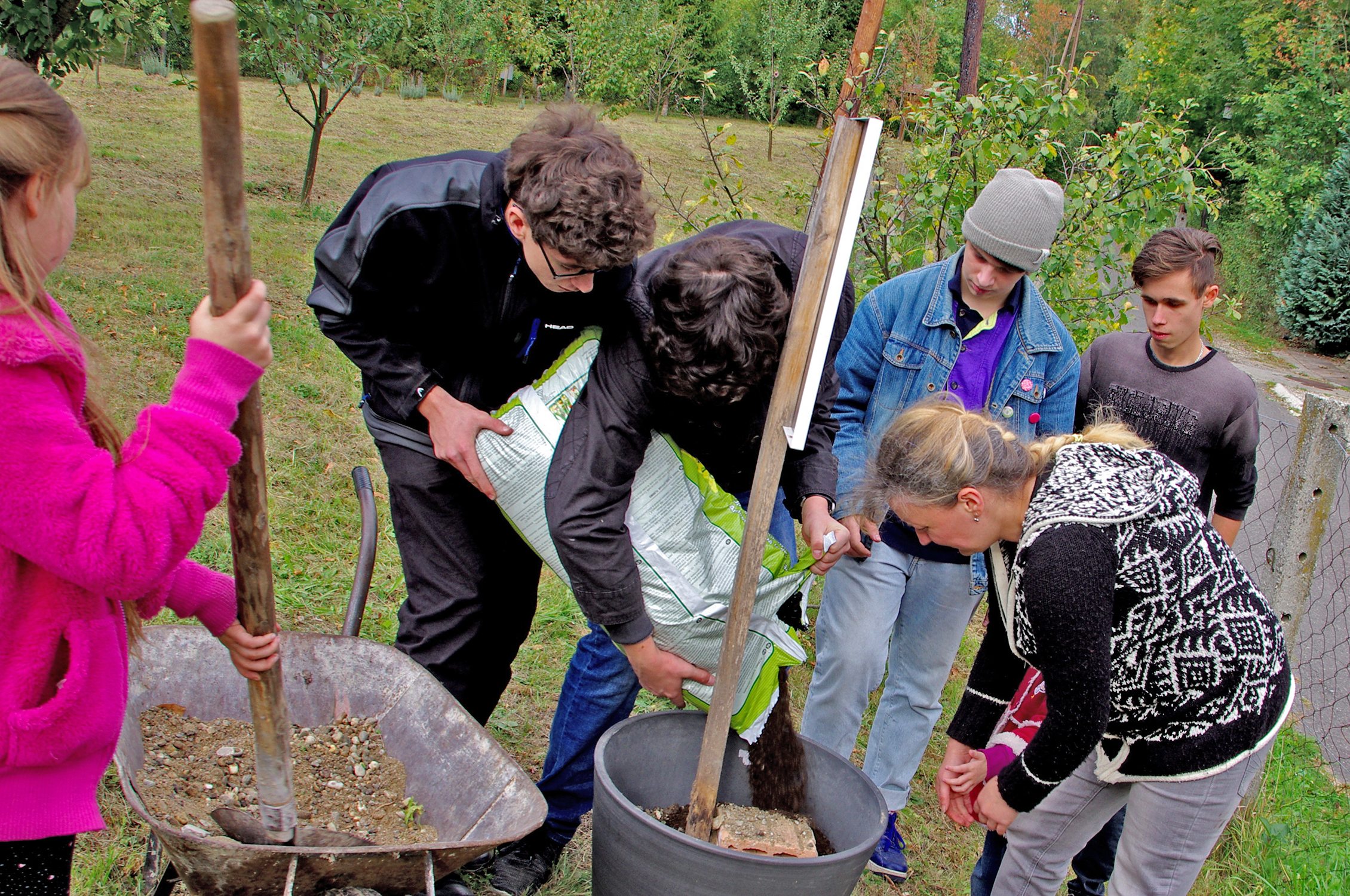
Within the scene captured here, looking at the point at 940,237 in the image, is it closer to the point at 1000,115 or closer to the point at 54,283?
the point at 1000,115

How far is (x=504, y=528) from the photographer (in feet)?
7.75

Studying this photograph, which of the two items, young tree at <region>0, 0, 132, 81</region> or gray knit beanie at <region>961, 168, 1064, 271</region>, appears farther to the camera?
young tree at <region>0, 0, 132, 81</region>

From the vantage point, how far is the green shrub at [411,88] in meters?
22.2

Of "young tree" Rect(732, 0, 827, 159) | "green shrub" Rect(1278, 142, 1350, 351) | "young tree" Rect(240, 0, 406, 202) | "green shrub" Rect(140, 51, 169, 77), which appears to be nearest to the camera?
"young tree" Rect(240, 0, 406, 202)

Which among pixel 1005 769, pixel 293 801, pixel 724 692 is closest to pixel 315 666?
pixel 293 801

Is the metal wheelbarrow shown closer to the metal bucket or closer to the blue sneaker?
the metal bucket

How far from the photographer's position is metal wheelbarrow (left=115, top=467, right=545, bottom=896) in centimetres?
145

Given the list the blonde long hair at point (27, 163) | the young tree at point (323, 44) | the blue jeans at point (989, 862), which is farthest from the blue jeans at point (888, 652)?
the young tree at point (323, 44)

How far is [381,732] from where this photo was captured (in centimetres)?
196

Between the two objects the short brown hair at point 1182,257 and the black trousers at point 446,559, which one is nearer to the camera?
the black trousers at point 446,559

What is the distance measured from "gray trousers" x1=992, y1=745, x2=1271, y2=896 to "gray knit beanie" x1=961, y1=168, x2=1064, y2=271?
4.20ft

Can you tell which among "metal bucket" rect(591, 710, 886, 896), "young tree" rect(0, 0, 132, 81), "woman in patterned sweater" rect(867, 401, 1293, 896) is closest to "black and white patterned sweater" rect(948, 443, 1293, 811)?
"woman in patterned sweater" rect(867, 401, 1293, 896)

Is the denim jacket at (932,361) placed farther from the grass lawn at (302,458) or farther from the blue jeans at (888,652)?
the grass lawn at (302,458)

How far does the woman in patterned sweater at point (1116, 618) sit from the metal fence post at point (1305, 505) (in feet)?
4.83
